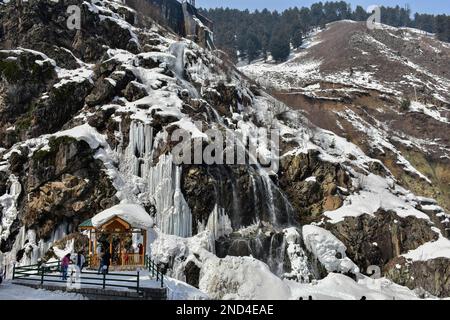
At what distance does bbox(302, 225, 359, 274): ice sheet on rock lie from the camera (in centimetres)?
3478

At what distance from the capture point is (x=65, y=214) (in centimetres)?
3306

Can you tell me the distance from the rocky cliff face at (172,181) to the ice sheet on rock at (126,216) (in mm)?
6957

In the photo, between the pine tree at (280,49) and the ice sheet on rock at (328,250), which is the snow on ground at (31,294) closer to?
the ice sheet on rock at (328,250)

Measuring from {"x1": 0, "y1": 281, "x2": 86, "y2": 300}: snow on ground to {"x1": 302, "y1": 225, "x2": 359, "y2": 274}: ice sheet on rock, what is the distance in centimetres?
1975

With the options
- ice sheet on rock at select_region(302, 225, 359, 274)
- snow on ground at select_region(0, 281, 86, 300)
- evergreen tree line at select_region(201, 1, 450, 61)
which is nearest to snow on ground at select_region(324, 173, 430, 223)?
ice sheet on rock at select_region(302, 225, 359, 274)

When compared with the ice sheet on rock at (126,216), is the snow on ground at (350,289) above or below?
below

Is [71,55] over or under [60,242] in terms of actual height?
over

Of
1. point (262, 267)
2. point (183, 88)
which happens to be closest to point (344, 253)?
point (262, 267)

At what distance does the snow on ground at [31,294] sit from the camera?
1834 centimetres

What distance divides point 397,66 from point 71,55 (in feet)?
232

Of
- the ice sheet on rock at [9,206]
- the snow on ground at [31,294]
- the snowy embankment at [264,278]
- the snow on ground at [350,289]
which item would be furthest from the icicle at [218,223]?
the snow on ground at [31,294]

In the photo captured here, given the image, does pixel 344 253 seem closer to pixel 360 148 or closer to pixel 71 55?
pixel 360 148

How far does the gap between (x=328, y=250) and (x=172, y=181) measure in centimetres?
1157
